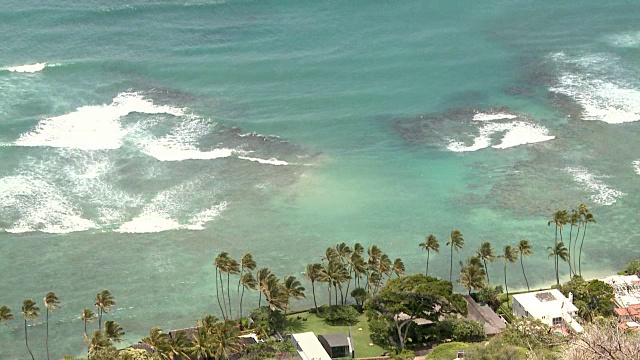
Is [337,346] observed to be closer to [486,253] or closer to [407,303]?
[407,303]

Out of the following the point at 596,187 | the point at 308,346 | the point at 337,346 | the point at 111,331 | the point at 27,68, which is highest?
the point at 27,68

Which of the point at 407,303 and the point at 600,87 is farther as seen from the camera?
the point at 600,87

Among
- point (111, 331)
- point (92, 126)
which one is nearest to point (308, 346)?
point (111, 331)

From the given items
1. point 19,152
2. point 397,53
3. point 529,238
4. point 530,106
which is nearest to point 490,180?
point 529,238

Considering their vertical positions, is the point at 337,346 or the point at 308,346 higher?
the point at 308,346

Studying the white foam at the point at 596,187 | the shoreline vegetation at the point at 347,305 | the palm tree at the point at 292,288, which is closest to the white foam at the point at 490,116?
the white foam at the point at 596,187

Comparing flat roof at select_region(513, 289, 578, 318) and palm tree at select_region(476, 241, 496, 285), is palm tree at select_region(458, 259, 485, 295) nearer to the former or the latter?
palm tree at select_region(476, 241, 496, 285)

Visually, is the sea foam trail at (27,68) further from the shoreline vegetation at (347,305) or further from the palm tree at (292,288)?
the palm tree at (292,288)
